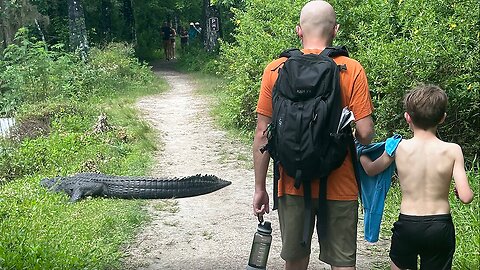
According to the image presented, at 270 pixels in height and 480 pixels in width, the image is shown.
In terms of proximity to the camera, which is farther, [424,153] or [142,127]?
[142,127]

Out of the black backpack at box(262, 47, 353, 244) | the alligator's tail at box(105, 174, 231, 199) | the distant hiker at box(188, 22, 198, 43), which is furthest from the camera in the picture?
the distant hiker at box(188, 22, 198, 43)

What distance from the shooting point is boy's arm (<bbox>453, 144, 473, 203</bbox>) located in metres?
3.20

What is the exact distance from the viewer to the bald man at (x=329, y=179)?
10.6ft

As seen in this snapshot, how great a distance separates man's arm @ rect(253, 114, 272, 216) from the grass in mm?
1935

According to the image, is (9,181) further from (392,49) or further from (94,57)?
(94,57)

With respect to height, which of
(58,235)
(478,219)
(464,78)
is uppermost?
(464,78)

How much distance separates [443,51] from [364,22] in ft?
5.81

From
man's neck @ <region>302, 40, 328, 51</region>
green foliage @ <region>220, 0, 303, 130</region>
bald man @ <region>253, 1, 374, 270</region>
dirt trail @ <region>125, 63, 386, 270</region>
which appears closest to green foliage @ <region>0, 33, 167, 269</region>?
dirt trail @ <region>125, 63, 386, 270</region>

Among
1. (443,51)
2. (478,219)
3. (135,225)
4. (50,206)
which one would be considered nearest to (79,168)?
(50,206)

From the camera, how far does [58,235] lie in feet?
18.4

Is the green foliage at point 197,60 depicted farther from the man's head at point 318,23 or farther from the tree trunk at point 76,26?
the man's head at point 318,23

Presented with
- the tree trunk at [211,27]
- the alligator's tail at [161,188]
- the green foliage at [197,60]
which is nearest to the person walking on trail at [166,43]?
the green foliage at [197,60]

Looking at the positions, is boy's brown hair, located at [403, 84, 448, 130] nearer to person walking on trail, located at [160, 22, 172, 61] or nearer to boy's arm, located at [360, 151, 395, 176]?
boy's arm, located at [360, 151, 395, 176]

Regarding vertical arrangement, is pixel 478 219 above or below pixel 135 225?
above
